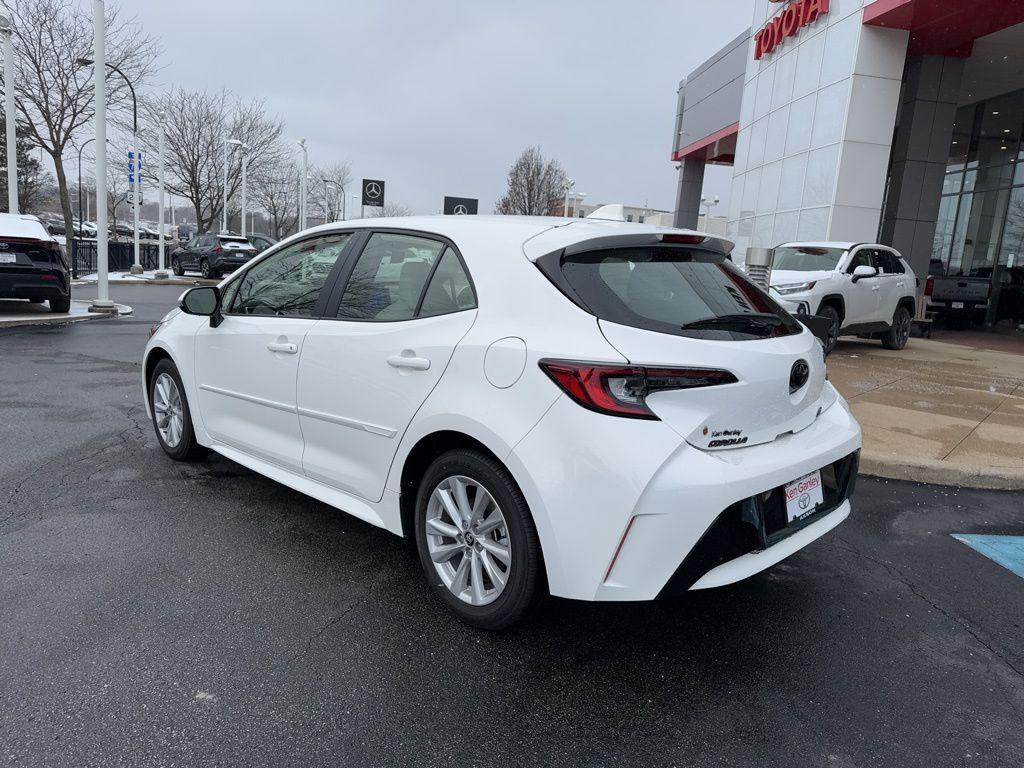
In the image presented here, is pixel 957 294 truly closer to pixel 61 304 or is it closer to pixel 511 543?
pixel 511 543

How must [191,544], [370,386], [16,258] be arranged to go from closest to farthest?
[370,386], [191,544], [16,258]

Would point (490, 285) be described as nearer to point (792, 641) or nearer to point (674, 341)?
point (674, 341)

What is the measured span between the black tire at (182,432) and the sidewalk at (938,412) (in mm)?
4779

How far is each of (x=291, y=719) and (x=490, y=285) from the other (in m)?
1.73

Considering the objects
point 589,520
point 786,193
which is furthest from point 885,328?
point 589,520

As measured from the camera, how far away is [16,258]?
1173 cm

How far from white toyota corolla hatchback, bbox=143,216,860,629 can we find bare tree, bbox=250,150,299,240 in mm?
44069

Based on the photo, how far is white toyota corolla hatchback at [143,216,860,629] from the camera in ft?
8.21

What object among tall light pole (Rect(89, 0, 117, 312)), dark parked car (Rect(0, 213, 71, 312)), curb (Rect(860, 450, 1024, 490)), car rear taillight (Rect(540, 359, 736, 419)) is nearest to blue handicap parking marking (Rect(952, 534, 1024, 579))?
curb (Rect(860, 450, 1024, 490))

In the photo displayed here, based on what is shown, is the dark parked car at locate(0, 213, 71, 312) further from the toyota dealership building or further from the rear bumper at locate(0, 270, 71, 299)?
the toyota dealership building

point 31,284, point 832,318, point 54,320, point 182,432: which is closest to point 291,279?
point 182,432

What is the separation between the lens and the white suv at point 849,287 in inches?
420

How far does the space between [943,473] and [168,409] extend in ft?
18.3

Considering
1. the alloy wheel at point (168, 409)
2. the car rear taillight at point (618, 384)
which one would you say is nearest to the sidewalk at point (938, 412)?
the car rear taillight at point (618, 384)
